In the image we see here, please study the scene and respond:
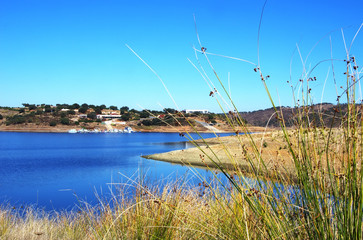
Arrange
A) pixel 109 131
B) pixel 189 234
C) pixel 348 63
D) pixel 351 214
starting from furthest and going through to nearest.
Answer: pixel 109 131
pixel 189 234
pixel 348 63
pixel 351 214

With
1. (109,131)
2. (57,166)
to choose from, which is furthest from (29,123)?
(57,166)

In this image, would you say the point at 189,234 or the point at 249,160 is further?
the point at 189,234

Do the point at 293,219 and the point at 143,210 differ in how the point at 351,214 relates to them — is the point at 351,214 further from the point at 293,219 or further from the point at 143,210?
the point at 143,210

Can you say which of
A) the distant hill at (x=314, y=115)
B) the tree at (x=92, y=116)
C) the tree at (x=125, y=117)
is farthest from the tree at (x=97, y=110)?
the distant hill at (x=314, y=115)

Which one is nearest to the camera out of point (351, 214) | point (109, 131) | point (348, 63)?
point (351, 214)

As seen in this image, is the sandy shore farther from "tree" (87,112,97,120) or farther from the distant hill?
"tree" (87,112,97,120)

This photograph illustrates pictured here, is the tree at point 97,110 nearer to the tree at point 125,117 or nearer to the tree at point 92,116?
the tree at point 92,116

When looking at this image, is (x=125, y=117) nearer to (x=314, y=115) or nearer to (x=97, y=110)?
(x=97, y=110)

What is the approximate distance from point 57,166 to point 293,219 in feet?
65.3

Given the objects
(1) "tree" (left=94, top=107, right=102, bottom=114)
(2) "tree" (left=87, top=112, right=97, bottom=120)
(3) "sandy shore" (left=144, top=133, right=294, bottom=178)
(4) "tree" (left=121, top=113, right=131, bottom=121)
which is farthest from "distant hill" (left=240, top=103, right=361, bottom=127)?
(1) "tree" (left=94, top=107, right=102, bottom=114)

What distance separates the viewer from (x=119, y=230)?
3.52 m

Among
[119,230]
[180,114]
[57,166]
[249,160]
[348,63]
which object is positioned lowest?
[57,166]

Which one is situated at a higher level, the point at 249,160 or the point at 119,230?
the point at 249,160

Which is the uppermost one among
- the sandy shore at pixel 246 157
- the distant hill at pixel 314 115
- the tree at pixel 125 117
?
the tree at pixel 125 117
